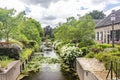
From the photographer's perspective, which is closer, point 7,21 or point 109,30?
point 7,21

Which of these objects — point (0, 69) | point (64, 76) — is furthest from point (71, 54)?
point (0, 69)

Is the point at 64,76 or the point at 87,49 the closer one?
the point at 64,76

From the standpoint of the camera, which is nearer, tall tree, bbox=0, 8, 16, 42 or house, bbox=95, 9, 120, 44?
tall tree, bbox=0, 8, 16, 42

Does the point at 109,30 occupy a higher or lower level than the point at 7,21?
lower

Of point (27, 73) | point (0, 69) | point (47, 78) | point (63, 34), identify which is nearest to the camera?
point (0, 69)

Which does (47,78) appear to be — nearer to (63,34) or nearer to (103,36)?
(63,34)

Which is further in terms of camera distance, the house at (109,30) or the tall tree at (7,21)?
the house at (109,30)

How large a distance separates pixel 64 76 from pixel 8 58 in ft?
16.5

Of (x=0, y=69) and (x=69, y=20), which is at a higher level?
(x=69, y=20)

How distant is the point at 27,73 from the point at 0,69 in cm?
549

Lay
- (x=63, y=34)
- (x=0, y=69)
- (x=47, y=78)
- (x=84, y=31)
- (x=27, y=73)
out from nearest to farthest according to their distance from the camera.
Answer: (x=0, y=69) → (x=47, y=78) → (x=27, y=73) → (x=84, y=31) → (x=63, y=34)

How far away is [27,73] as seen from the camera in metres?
18.8

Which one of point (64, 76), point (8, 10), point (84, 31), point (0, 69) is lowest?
point (64, 76)

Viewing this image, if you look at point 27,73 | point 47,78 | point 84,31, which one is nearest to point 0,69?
point 47,78
